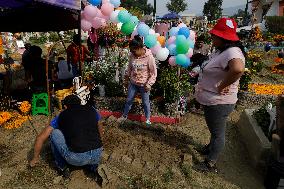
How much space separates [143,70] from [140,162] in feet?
6.07

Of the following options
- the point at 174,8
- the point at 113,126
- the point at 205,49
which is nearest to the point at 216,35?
the point at 113,126

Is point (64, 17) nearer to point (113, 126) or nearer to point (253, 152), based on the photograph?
point (113, 126)

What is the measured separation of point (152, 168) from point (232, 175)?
1.27 m

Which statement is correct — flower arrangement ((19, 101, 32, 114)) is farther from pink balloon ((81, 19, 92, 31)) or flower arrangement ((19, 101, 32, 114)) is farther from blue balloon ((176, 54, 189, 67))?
blue balloon ((176, 54, 189, 67))

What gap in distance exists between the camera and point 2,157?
16.6 feet

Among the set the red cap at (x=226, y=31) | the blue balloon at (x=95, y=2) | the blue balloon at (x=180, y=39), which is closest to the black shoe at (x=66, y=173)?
the red cap at (x=226, y=31)

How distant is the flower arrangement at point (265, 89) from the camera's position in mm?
8086

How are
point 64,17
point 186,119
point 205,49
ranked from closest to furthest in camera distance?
point 186,119, point 64,17, point 205,49

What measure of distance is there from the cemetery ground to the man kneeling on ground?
0.38m

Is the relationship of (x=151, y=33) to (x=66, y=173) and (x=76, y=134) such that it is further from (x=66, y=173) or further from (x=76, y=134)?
(x=66, y=173)

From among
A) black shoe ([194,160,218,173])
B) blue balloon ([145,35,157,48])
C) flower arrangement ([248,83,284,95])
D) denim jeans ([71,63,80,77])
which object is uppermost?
blue balloon ([145,35,157,48])

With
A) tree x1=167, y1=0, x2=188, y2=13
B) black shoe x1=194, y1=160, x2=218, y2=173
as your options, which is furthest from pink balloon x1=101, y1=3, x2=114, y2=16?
tree x1=167, y1=0, x2=188, y2=13

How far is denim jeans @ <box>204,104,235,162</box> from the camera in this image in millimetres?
4328

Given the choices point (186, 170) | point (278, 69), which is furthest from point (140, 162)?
point (278, 69)
